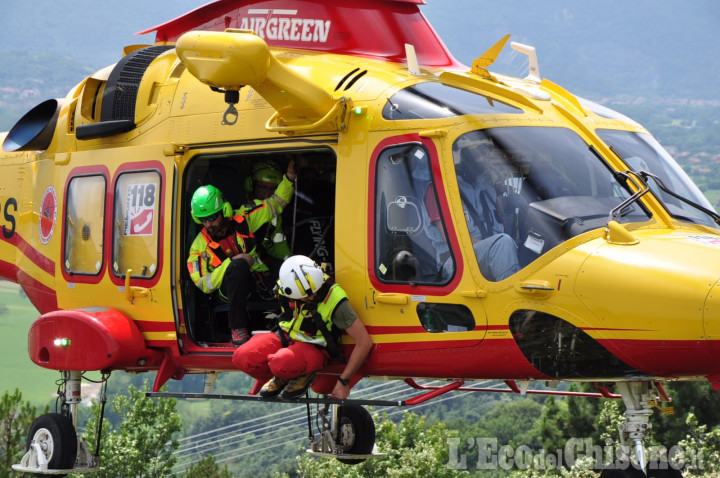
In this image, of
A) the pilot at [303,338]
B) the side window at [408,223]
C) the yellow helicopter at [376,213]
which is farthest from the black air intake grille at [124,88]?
the side window at [408,223]

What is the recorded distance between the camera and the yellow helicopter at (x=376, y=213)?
684 cm

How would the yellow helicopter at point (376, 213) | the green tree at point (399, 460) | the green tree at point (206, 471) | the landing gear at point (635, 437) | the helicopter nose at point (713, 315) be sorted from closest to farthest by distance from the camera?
the helicopter nose at point (713, 315)
the yellow helicopter at point (376, 213)
the landing gear at point (635, 437)
the green tree at point (399, 460)
the green tree at point (206, 471)

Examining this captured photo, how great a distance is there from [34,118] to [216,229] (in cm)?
289

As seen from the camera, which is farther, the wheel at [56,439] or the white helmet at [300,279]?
the wheel at [56,439]

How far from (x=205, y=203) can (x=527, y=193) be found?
272 centimetres

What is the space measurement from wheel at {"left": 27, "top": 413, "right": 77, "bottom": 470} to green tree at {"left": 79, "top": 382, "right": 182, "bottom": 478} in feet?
110

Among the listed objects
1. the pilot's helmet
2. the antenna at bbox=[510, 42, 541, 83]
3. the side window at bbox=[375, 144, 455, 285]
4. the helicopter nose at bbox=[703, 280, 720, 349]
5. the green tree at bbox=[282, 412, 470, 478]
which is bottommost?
the green tree at bbox=[282, 412, 470, 478]

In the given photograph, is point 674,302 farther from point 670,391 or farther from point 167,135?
point 670,391

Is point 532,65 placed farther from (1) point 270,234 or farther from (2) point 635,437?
(2) point 635,437

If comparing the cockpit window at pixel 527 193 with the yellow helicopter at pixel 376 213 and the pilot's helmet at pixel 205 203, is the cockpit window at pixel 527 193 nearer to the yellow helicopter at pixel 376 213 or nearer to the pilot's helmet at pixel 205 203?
the yellow helicopter at pixel 376 213

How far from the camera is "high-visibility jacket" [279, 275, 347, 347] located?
7.68 m

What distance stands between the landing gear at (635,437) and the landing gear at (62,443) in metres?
4.73

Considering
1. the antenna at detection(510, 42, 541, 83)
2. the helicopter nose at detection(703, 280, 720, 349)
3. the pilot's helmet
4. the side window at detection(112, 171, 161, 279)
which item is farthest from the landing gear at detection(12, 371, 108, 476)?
the helicopter nose at detection(703, 280, 720, 349)

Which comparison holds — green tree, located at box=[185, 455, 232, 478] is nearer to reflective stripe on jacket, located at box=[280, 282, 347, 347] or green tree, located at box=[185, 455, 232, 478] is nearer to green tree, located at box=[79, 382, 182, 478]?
green tree, located at box=[79, 382, 182, 478]
